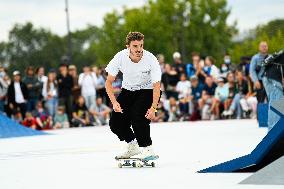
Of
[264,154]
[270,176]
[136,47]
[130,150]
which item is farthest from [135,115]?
[270,176]

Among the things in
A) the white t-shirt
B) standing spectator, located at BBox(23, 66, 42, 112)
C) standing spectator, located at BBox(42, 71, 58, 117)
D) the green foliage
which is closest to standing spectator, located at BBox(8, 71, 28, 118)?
standing spectator, located at BBox(23, 66, 42, 112)

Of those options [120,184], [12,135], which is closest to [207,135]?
[12,135]

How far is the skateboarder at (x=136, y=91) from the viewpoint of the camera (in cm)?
1101

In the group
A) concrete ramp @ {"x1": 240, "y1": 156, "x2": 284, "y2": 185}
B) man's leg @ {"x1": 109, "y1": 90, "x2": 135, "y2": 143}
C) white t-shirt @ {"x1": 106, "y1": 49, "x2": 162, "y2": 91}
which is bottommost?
concrete ramp @ {"x1": 240, "y1": 156, "x2": 284, "y2": 185}

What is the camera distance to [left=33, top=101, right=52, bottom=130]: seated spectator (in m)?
26.3

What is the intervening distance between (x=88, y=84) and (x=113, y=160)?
14.3m

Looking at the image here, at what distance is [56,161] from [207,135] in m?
5.89

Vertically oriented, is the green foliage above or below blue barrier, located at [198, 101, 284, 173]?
below

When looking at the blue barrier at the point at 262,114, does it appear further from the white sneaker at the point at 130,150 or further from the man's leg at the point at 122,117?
the man's leg at the point at 122,117

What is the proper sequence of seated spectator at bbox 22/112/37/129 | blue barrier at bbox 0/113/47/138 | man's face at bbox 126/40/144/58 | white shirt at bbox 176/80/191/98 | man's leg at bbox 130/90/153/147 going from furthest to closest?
white shirt at bbox 176/80/191/98
seated spectator at bbox 22/112/37/129
blue barrier at bbox 0/113/47/138
man's leg at bbox 130/90/153/147
man's face at bbox 126/40/144/58

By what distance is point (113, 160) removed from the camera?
12.6 m

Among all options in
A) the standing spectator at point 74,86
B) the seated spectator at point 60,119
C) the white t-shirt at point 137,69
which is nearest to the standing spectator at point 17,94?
the seated spectator at point 60,119

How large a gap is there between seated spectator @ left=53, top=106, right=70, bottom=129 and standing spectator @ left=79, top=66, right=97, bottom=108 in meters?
0.80

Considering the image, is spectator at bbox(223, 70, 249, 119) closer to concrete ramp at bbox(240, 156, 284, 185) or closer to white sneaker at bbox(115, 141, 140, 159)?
white sneaker at bbox(115, 141, 140, 159)
